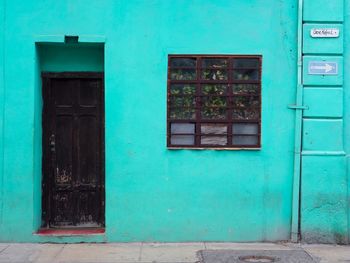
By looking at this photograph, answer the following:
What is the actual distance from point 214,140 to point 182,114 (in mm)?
579

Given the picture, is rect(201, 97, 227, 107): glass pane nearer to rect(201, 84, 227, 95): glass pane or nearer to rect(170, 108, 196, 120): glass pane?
rect(201, 84, 227, 95): glass pane

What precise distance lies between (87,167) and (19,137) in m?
1.07

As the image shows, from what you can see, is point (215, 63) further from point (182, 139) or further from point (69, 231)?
point (69, 231)

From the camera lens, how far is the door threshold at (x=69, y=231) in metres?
7.53

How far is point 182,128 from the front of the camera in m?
7.61

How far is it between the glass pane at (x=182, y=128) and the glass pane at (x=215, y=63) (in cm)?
86

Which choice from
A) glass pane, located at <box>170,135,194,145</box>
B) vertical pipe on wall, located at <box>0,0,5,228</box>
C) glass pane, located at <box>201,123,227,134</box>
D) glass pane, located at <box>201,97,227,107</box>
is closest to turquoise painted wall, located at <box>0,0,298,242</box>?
vertical pipe on wall, located at <box>0,0,5,228</box>

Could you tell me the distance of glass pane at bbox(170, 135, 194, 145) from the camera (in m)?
7.60

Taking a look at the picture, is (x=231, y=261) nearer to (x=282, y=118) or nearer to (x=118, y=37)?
(x=282, y=118)

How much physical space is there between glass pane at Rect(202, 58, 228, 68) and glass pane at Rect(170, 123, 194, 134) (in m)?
0.86

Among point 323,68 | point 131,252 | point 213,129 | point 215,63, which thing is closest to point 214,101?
point 213,129

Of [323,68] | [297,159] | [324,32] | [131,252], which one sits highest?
[324,32]

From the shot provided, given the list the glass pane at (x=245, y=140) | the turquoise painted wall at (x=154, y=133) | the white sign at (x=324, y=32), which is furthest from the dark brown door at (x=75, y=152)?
the white sign at (x=324, y=32)

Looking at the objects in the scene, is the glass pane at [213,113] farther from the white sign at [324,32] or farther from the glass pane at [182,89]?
the white sign at [324,32]
